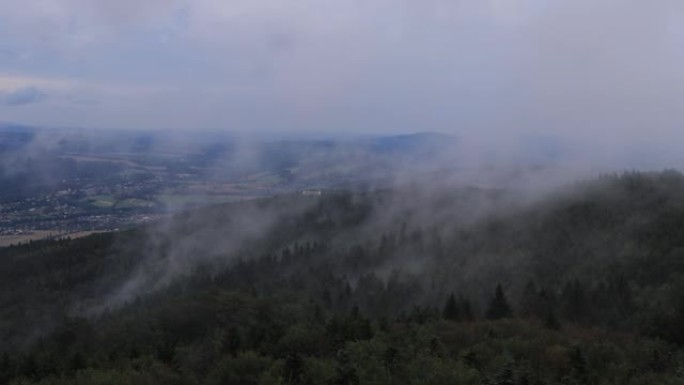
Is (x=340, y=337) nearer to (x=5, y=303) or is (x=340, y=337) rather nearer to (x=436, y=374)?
(x=436, y=374)

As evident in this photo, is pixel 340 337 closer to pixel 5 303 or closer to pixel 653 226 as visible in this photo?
pixel 653 226

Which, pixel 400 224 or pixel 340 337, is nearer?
pixel 340 337

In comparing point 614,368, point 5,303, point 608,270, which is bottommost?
point 5,303

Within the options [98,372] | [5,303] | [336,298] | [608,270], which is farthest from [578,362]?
[5,303]

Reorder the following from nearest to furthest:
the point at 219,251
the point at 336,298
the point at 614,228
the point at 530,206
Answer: the point at 336,298 < the point at 614,228 < the point at 530,206 < the point at 219,251

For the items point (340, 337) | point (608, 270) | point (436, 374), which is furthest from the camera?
point (608, 270)

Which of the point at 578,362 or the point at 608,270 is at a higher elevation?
the point at 578,362
